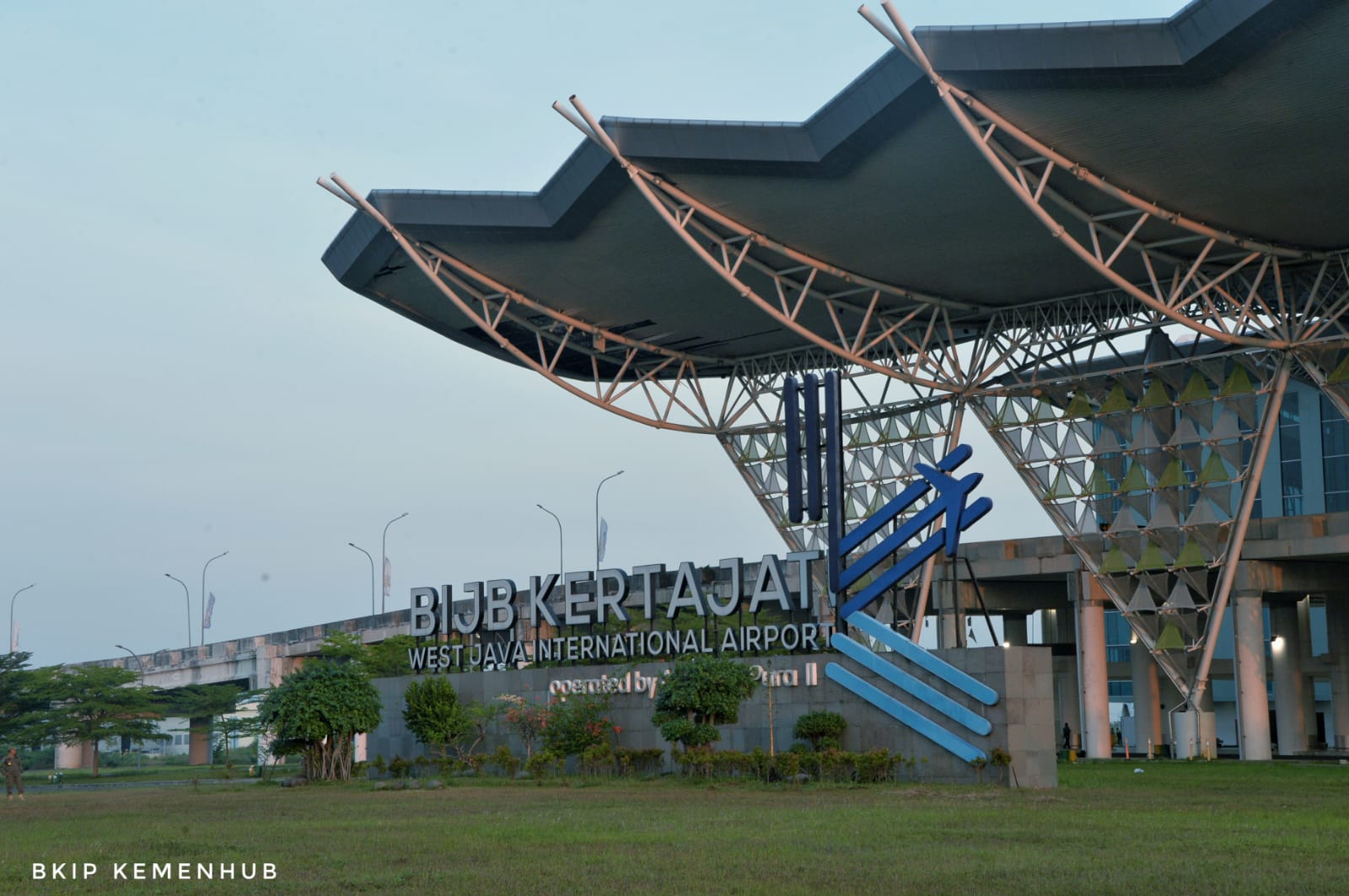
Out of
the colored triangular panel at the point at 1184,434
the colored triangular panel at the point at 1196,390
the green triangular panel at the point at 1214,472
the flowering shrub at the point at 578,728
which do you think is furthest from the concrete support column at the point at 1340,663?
the flowering shrub at the point at 578,728

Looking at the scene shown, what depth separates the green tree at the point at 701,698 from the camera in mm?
37750

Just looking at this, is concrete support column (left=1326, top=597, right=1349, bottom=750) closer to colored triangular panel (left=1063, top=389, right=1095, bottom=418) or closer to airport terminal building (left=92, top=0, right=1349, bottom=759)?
airport terminal building (left=92, top=0, right=1349, bottom=759)

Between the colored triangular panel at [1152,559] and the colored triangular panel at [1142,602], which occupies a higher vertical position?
the colored triangular panel at [1152,559]

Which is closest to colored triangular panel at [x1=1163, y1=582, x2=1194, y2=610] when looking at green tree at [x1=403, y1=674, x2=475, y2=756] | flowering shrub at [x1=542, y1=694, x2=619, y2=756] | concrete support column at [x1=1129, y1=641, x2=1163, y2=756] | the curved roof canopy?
concrete support column at [x1=1129, y1=641, x2=1163, y2=756]

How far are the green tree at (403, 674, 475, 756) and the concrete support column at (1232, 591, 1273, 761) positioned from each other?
27.4 metres

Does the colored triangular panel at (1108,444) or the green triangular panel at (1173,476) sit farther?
the colored triangular panel at (1108,444)

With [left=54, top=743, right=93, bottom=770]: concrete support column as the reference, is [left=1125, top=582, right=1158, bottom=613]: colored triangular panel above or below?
above

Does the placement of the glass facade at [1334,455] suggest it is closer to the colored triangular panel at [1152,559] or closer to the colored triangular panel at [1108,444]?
the colored triangular panel at [1108,444]

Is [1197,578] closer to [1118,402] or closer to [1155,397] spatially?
[1155,397]

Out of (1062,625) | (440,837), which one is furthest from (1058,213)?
(1062,625)

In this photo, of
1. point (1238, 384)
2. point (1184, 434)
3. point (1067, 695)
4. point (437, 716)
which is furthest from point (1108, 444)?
point (437, 716)

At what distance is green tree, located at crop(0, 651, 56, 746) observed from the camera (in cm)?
7950

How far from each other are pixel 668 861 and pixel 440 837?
4983 millimetres

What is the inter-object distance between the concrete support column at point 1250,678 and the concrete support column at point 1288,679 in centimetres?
546
